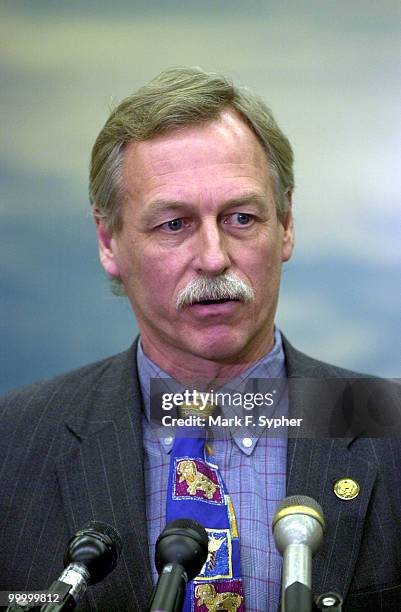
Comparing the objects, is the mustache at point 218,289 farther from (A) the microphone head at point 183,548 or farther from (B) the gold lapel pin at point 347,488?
(A) the microphone head at point 183,548

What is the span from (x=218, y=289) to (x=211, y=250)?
80 mm

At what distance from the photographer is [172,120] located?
1928 millimetres

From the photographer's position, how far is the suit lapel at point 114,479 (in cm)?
170

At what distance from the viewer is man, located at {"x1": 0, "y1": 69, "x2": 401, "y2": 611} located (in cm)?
172

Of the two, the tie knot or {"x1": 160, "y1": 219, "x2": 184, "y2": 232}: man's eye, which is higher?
{"x1": 160, "y1": 219, "x2": 184, "y2": 232}: man's eye

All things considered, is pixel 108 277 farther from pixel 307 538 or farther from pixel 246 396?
pixel 307 538

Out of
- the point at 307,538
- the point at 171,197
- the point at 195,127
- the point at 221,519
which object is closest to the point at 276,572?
the point at 221,519

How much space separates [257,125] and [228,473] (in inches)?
30.7

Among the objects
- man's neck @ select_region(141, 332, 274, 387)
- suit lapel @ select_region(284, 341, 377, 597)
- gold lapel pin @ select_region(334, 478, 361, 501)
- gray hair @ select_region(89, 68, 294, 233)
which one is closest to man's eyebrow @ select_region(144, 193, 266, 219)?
gray hair @ select_region(89, 68, 294, 233)

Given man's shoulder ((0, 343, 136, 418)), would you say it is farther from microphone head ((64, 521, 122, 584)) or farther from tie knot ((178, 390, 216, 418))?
microphone head ((64, 521, 122, 584))

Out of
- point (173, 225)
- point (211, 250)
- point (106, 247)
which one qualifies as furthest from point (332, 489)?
point (106, 247)

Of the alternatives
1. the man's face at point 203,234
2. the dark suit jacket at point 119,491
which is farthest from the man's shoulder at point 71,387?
the man's face at point 203,234

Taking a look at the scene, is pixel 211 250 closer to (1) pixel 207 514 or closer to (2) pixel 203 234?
(2) pixel 203 234

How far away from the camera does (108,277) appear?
2.30 meters
